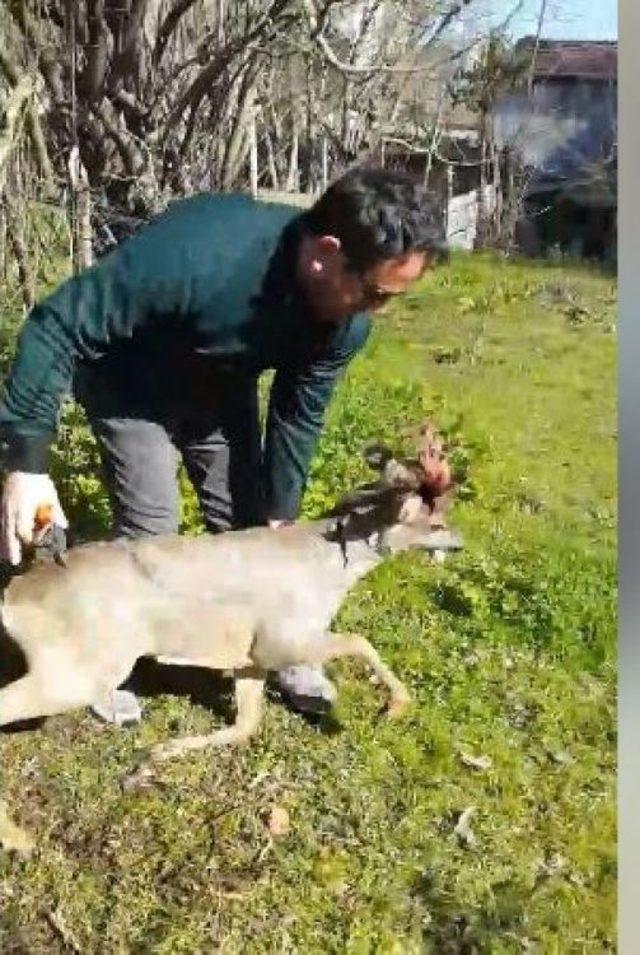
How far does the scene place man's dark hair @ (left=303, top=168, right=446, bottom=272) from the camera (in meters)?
1.95

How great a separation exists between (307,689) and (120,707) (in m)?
0.25

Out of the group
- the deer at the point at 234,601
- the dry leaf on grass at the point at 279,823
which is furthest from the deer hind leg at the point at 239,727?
the dry leaf on grass at the point at 279,823

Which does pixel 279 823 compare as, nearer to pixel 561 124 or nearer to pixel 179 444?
pixel 179 444

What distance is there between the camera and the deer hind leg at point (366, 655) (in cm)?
206

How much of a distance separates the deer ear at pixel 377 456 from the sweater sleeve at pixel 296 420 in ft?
0.23

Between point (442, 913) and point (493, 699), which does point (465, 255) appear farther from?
point (442, 913)

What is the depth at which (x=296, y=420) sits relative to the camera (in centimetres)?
205

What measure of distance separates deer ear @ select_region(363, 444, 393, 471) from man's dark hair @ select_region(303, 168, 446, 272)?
232 mm

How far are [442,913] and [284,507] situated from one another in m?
0.56

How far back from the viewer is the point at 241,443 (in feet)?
6.83

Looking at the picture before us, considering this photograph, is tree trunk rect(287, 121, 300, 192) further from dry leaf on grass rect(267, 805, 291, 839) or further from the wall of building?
dry leaf on grass rect(267, 805, 291, 839)

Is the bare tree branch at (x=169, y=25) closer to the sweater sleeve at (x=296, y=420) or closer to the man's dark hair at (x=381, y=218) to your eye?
the man's dark hair at (x=381, y=218)

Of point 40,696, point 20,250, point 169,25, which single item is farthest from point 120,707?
point 169,25

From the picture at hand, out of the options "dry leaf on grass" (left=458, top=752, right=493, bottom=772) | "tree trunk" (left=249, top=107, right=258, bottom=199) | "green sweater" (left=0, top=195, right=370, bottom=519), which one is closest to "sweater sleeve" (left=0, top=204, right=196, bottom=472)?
"green sweater" (left=0, top=195, right=370, bottom=519)
